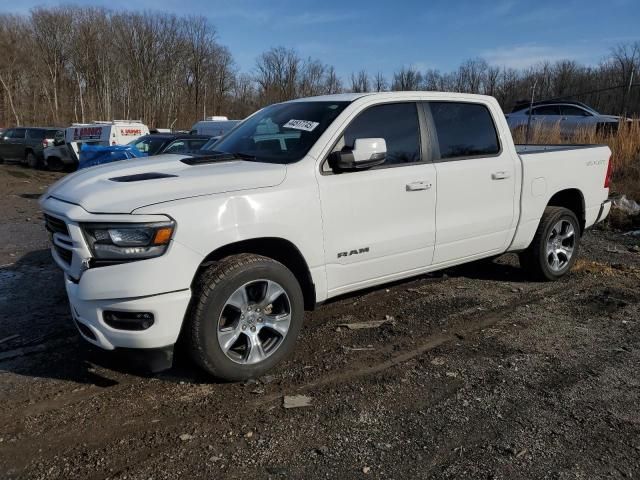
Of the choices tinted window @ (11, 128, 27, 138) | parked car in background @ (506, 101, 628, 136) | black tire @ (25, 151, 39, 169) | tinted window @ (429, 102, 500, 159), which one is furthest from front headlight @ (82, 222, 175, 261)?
tinted window @ (11, 128, 27, 138)

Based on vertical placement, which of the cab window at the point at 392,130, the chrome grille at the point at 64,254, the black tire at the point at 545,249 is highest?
the cab window at the point at 392,130

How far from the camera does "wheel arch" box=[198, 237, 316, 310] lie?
3.44 meters

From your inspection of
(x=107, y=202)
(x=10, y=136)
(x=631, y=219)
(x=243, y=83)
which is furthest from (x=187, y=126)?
(x=107, y=202)

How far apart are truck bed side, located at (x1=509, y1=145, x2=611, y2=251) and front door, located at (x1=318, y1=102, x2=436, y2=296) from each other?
136cm

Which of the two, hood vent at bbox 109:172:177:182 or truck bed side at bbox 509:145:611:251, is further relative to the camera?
truck bed side at bbox 509:145:611:251

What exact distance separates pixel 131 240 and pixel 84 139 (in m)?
20.4

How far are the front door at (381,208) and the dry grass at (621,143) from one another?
7.37 m

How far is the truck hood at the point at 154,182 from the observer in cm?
312

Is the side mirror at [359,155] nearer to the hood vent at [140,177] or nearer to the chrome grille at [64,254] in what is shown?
the hood vent at [140,177]

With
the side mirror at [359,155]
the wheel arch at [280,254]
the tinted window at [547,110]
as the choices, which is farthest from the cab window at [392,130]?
the tinted window at [547,110]

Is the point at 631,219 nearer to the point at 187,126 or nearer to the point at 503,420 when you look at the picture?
the point at 503,420

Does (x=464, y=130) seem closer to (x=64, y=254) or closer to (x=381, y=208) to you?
(x=381, y=208)

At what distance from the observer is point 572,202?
5.96 metres

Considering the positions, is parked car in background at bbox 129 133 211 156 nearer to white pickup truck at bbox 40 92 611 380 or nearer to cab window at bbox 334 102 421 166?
white pickup truck at bbox 40 92 611 380
